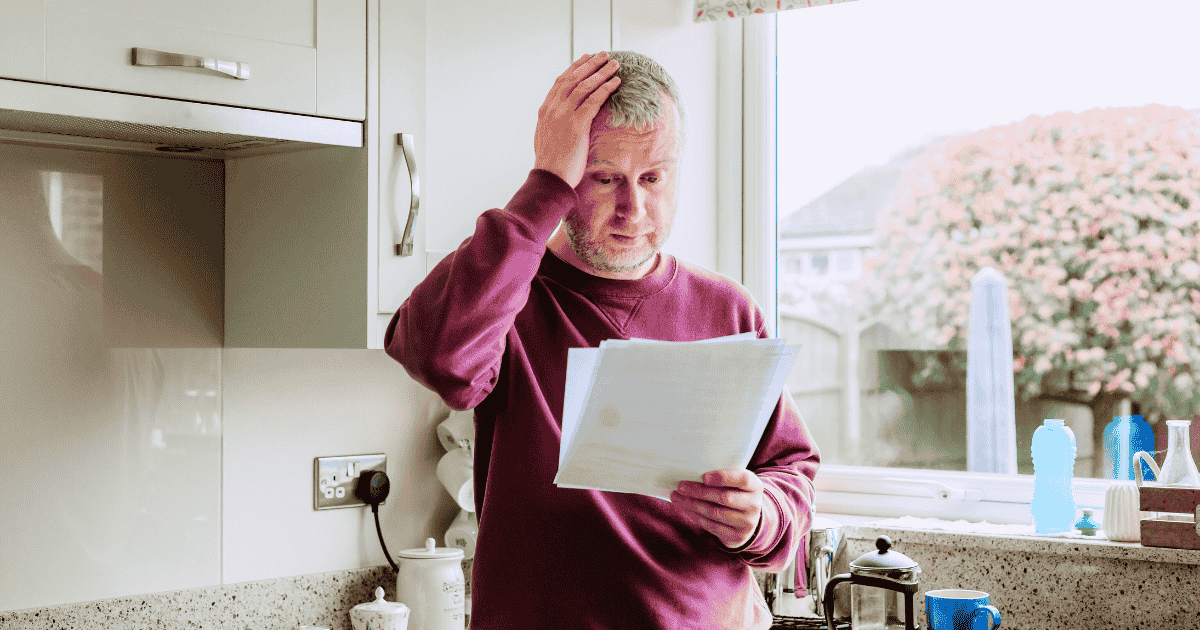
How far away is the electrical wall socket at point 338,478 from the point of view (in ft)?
6.28

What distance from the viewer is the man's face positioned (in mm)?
1117

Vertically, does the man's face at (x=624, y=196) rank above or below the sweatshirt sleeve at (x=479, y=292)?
above

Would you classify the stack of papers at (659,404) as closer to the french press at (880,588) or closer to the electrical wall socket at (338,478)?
the french press at (880,588)

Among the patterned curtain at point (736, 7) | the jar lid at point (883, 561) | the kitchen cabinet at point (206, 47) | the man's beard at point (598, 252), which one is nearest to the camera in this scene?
the man's beard at point (598, 252)

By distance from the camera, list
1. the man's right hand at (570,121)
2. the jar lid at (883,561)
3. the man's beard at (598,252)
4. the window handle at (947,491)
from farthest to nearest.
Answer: the window handle at (947,491) < the jar lid at (883,561) < the man's beard at (598,252) < the man's right hand at (570,121)

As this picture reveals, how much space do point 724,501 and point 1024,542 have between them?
1.14 m

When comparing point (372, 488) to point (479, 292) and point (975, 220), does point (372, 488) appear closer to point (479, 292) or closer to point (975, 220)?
point (479, 292)

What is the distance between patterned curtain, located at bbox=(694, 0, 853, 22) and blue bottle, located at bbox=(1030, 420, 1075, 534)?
996mm

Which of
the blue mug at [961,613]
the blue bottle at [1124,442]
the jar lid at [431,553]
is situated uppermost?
the blue bottle at [1124,442]

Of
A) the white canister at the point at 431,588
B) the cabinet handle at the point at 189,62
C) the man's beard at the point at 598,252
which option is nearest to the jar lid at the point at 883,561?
the white canister at the point at 431,588

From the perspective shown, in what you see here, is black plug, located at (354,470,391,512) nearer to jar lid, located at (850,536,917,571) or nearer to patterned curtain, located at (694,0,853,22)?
jar lid, located at (850,536,917,571)

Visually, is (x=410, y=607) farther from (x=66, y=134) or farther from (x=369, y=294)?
(x=66, y=134)

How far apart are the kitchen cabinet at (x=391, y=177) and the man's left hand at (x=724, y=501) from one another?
29.4 inches

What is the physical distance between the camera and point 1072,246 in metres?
2.09
